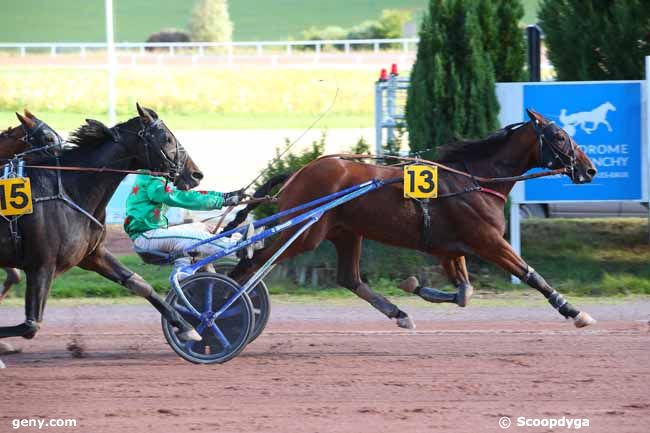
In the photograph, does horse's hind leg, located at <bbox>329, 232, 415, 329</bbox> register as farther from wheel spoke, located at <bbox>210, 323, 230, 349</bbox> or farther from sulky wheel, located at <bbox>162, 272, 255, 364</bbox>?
wheel spoke, located at <bbox>210, 323, 230, 349</bbox>

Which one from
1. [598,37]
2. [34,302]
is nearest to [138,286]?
[34,302]

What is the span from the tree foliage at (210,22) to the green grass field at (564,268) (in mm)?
42256

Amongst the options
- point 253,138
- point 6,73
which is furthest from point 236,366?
point 6,73

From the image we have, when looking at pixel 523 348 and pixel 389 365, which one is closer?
pixel 389 365

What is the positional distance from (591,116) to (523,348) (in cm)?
345

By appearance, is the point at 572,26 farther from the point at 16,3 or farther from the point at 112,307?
the point at 16,3

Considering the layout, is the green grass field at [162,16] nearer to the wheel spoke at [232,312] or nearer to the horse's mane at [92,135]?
the horse's mane at [92,135]

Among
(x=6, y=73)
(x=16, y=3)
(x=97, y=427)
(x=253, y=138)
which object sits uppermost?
(x=16, y=3)

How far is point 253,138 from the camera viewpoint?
22.3 meters

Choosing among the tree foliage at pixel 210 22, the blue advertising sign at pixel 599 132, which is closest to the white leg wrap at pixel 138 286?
the blue advertising sign at pixel 599 132

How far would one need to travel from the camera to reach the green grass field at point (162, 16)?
5356 cm

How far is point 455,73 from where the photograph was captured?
1065 cm

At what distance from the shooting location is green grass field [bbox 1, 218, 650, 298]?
10227 millimetres

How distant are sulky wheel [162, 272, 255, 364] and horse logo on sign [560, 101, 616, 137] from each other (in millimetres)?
4432
